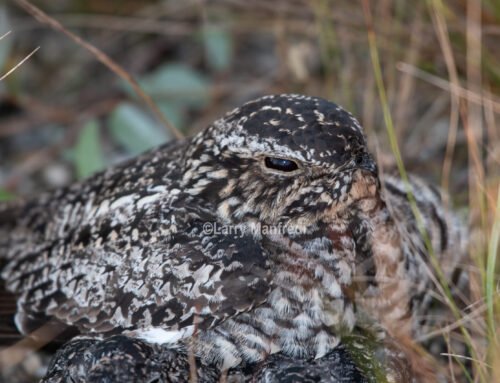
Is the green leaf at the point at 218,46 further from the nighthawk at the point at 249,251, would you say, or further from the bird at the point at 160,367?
the bird at the point at 160,367

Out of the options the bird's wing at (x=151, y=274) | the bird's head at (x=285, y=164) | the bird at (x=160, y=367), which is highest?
the bird's head at (x=285, y=164)

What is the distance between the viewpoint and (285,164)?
A: 8.46 feet

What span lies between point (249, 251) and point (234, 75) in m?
2.37

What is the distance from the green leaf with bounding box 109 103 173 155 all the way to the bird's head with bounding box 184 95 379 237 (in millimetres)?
1290

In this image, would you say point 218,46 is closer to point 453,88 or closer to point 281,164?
point 453,88

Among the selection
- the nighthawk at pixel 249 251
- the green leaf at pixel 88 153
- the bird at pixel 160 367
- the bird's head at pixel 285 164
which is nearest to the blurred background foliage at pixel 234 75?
the green leaf at pixel 88 153

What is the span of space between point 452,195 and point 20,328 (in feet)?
6.57

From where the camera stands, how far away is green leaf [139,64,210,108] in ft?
14.7

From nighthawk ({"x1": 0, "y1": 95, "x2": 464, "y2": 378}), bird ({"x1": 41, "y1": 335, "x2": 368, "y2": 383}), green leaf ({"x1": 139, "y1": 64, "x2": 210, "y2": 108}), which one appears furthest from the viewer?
green leaf ({"x1": 139, "y1": 64, "x2": 210, "y2": 108})

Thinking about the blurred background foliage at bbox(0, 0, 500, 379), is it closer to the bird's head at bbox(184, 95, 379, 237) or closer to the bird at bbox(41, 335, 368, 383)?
the bird's head at bbox(184, 95, 379, 237)

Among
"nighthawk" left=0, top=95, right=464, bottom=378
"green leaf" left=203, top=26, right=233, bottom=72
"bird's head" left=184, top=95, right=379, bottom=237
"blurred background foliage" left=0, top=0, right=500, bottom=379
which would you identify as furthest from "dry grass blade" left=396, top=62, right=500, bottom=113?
"green leaf" left=203, top=26, right=233, bottom=72

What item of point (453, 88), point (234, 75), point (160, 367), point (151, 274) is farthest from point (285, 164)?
point (234, 75)

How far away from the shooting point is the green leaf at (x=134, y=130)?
406cm

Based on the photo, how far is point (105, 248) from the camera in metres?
2.83
